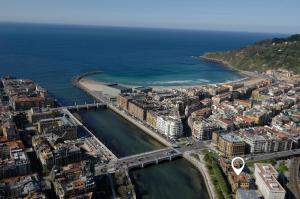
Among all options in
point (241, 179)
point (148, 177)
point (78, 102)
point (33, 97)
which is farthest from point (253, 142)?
point (33, 97)

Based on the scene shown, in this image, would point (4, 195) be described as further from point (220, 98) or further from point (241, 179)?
point (220, 98)

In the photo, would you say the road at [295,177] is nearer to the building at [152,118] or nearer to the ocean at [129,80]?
the ocean at [129,80]

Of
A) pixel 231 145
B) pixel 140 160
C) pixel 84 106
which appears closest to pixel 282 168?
pixel 231 145

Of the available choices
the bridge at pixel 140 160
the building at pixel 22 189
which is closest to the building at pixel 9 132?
the building at pixel 22 189

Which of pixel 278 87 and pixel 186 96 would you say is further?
pixel 278 87

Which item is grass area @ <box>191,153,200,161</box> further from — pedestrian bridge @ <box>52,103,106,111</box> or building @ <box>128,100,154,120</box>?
pedestrian bridge @ <box>52,103,106,111</box>

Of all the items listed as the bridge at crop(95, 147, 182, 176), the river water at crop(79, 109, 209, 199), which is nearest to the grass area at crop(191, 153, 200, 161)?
the river water at crop(79, 109, 209, 199)
